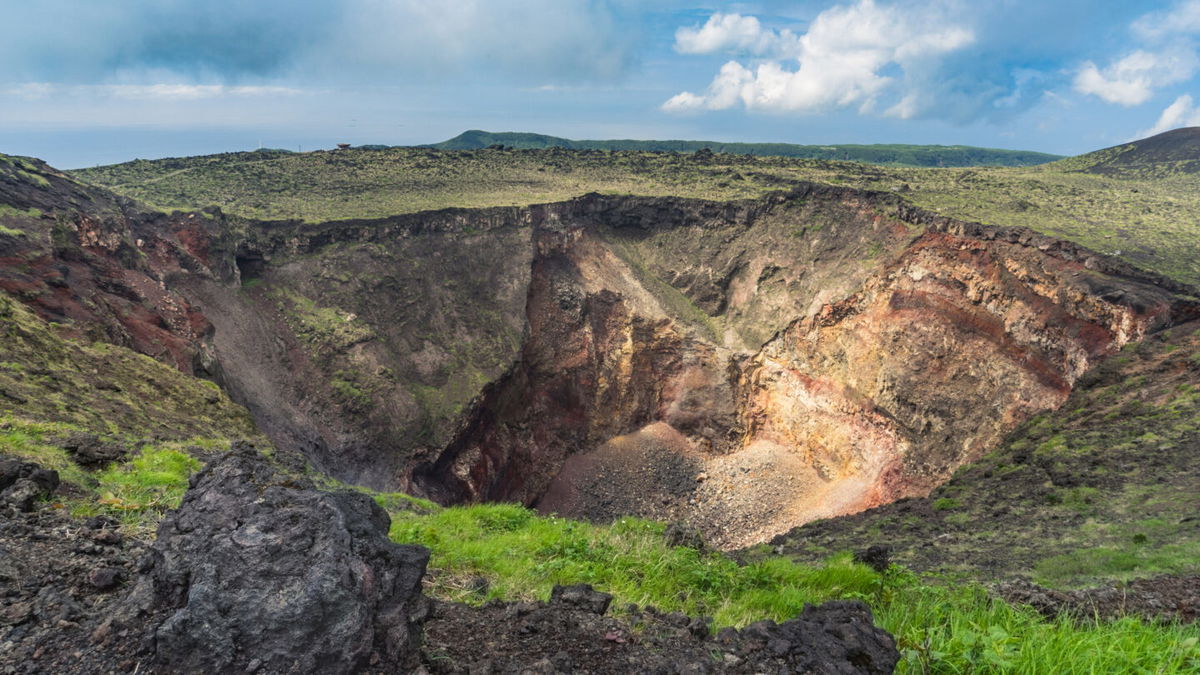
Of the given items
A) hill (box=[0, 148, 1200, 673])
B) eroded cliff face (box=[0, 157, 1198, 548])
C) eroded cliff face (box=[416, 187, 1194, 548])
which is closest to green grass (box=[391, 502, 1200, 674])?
hill (box=[0, 148, 1200, 673])

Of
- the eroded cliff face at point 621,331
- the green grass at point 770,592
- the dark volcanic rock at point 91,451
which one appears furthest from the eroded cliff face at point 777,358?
the dark volcanic rock at point 91,451

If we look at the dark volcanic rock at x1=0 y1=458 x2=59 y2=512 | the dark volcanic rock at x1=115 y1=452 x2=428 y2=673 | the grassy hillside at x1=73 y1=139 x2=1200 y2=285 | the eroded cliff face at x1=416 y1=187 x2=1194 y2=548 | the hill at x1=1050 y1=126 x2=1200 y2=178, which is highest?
the hill at x1=1050 y1=126 x2=1200 y2=178

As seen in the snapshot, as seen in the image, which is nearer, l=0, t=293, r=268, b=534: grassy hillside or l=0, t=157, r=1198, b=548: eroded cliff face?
l=0, t=293, r=268, b=534: grassy hillside

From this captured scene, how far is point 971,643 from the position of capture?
4.23m

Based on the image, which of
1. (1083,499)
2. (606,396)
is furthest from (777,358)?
(1083,499)

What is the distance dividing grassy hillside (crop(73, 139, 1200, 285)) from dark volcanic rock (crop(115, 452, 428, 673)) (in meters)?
37.3

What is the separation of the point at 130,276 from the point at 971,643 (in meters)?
33.5

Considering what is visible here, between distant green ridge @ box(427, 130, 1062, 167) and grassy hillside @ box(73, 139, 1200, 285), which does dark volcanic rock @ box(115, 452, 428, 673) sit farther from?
distant green ridge @ box(427, 130, 1062, 167)

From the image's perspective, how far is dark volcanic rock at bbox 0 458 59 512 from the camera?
6.34 m

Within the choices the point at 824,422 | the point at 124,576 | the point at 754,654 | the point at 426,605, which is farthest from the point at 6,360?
the point at 824,422

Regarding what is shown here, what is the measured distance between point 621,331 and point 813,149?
14900 centimetres

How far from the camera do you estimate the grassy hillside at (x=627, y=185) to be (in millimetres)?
38031

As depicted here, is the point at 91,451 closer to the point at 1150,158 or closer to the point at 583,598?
the point at 583,598

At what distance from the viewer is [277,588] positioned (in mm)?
4000
